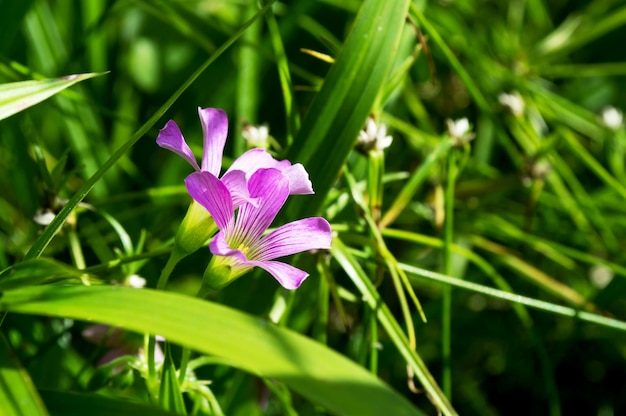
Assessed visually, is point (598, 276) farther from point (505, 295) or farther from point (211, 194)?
point (211, 194)

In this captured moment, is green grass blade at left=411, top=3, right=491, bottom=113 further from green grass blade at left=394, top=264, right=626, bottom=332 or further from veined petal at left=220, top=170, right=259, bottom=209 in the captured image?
veined petal at left=220, top=170, right=259, bottom=209

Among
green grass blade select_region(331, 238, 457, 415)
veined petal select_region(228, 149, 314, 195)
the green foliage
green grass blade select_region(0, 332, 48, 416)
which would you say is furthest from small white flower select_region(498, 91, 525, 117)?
green grass blade select_region(0, 332, 48, 416)

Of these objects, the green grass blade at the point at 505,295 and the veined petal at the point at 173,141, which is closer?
the veined petal at the point at 173,141

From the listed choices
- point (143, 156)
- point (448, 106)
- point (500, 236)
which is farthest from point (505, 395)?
point (143, 156)

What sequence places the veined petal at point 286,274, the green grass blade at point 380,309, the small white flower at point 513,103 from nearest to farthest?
1. the veined petal at point 286,274
2. the green grass blade at point 380,309
3. the small white flower at point 513,103

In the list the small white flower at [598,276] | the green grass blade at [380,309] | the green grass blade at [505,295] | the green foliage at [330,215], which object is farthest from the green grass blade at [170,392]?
the small white flower at [598,276]

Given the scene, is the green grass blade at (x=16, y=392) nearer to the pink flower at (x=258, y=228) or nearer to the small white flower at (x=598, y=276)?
the pink flower at (x=258, y=228)
